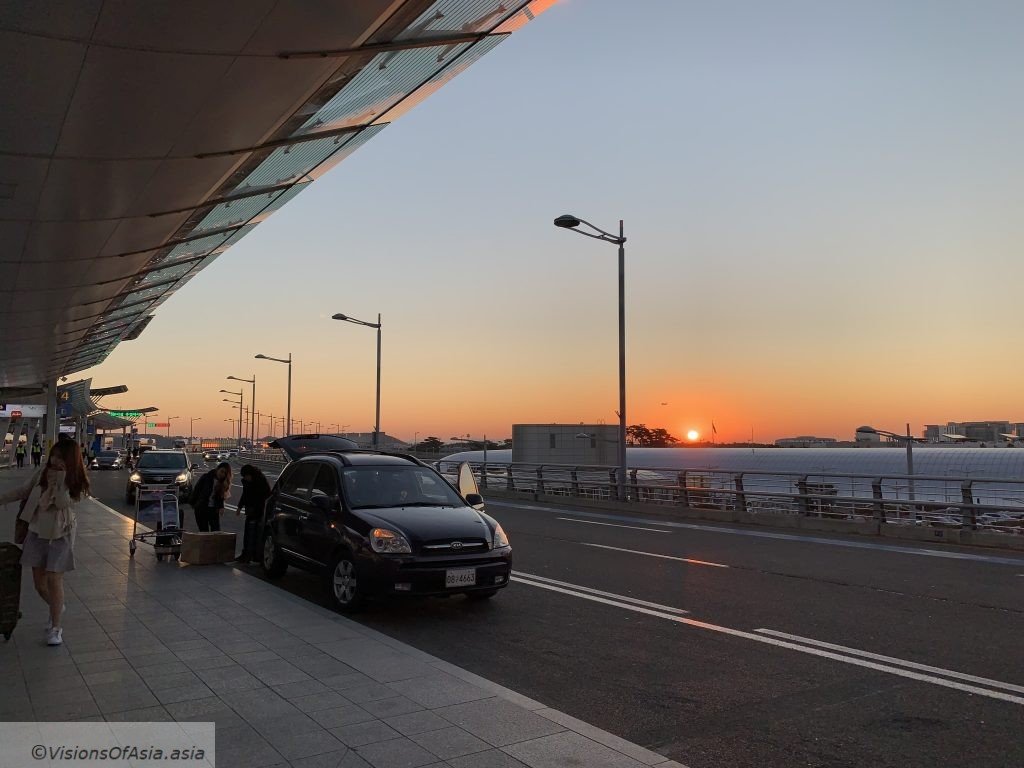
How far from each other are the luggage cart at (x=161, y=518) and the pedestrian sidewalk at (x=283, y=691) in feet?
10.3

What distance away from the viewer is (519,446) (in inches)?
1860

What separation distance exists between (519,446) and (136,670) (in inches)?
1634

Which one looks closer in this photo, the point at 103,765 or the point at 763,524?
the point at 103,765

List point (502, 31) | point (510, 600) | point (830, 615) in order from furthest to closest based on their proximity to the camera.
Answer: point (510, 600) → point (830, 615) → point (502, 31)

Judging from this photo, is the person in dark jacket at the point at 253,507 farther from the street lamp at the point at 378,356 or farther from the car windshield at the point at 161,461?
the street lamp at the point at 378,356

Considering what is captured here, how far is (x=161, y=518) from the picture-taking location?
1186 cm

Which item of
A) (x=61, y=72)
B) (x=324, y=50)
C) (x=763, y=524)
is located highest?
(x=324, y=50)

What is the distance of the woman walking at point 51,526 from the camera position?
667 centimetres

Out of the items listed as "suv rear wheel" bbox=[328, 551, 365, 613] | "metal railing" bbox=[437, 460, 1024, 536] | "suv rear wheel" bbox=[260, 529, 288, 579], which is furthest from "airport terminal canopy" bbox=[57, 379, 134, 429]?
"suv rear wheel" bbox=[328, 551, 365, 613]

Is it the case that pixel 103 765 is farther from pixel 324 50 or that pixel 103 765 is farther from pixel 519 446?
pixel 519 446

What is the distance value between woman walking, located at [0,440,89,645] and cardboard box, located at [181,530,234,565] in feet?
14.9

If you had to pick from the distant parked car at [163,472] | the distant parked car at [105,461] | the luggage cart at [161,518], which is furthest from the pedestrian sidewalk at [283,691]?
the distant parked car at [105,461]

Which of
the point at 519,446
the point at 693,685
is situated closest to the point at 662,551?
the point at 693,685

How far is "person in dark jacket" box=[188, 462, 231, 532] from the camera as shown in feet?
41.7
